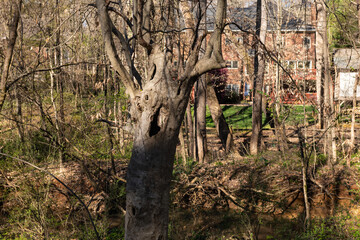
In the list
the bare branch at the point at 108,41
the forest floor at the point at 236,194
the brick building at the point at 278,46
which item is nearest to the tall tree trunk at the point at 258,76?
the brick building at the point at 278,46

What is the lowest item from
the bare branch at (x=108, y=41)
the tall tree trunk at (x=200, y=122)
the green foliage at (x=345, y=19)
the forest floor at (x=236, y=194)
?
the forest floor at (x=236, y=194)

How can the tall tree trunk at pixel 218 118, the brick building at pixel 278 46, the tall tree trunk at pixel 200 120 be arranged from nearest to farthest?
the brick building at pixel 278 46 < the tall tree trunk at pixel 200 120 < the tall tree trunk at pixel 218 118

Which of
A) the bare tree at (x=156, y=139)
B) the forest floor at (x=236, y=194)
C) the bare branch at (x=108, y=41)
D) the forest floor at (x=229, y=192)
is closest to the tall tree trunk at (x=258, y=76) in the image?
the forest floor at (x=229, y=192)

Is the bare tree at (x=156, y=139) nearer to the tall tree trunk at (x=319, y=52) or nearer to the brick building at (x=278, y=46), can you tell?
the brick building at (x=278, y=46)

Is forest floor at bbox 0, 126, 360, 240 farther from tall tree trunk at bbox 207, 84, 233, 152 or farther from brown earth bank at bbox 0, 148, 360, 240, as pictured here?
tall tree trunk at bbox 207, 84, 233, 152

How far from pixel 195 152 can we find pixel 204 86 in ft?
7.41

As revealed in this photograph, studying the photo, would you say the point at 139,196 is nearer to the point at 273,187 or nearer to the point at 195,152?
the point at 273,187

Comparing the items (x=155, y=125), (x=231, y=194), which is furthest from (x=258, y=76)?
(x=155, y=125)

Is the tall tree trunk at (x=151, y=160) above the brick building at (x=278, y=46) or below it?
below

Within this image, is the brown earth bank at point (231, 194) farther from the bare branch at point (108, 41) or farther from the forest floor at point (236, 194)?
the bare branch at point (108, 41)

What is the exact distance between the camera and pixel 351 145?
9703 mm

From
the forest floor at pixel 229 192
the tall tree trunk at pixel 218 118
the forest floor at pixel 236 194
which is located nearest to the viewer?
the forest floor at pixel 229 192

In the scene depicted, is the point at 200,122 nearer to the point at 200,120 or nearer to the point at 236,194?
the point at 200,120

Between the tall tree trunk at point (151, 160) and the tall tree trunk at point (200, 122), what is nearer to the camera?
the tall tree trunk at point (151, 160)
